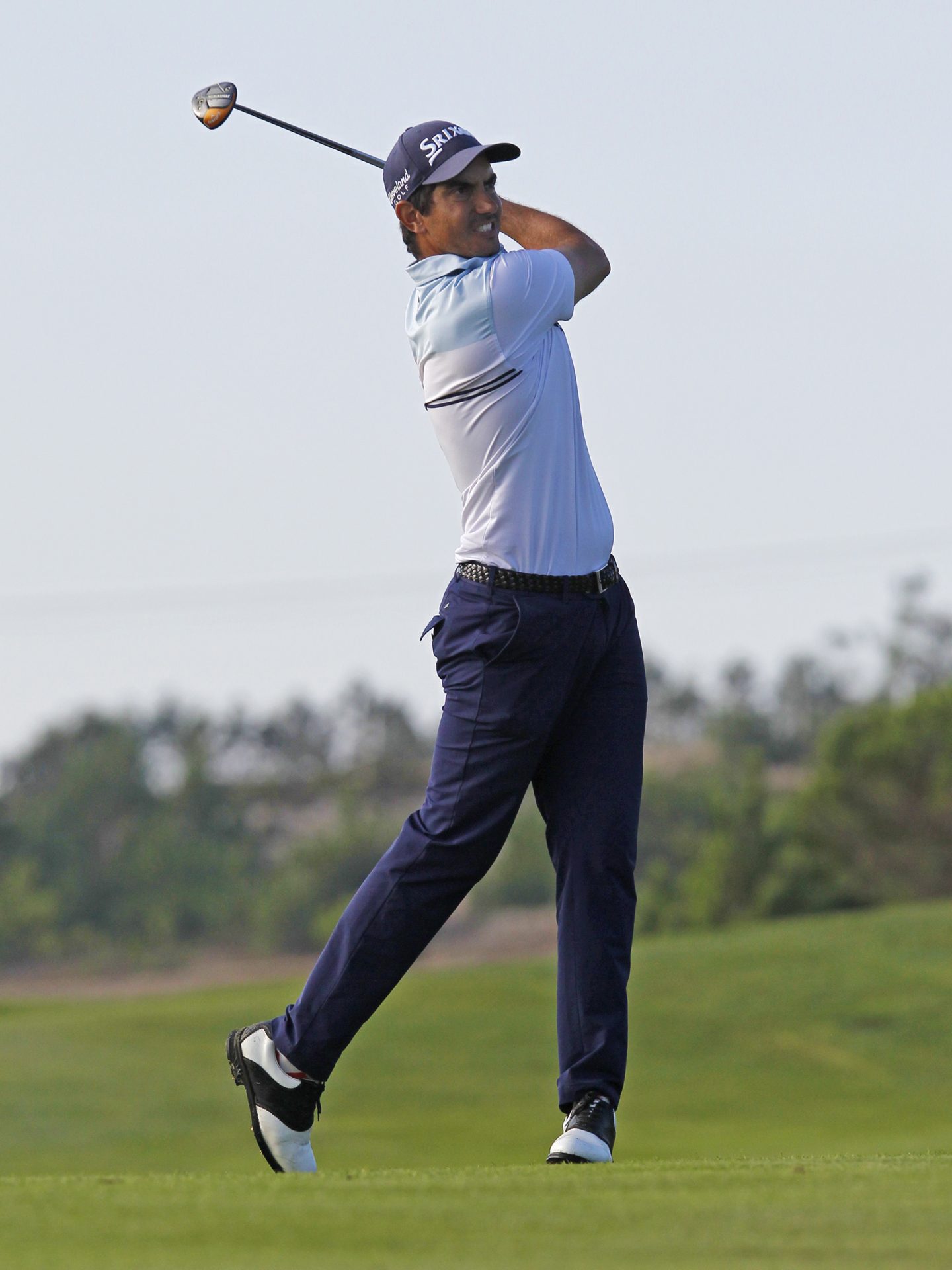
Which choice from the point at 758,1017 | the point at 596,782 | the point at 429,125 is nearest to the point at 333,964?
the point at 596,782

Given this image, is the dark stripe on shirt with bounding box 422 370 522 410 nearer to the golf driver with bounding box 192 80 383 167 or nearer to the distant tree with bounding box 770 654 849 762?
the golf driver with bounding box 192 80 383 167

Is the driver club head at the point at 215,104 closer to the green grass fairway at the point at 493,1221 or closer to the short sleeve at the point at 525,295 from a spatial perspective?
the short sleeve at the point at 525,295

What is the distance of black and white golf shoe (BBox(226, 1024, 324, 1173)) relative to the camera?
149 inches

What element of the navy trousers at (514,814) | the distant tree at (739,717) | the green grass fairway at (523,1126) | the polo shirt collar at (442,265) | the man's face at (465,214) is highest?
the man's face at (465,214)

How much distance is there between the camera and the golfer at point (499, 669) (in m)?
3.74

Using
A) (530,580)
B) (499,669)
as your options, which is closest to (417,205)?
(530,580)

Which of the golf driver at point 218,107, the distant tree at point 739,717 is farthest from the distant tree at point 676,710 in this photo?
the golf driver at point 218,107

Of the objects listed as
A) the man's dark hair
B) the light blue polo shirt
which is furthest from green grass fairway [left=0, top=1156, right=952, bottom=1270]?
the man's dark hair

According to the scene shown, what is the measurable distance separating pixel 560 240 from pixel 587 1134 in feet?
6.07

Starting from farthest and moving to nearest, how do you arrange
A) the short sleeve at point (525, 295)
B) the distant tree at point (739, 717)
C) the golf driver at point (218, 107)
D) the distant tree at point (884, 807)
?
the distant tree at point (739, 717)
the distant tree at point (884, 807)
the golf driver at point (218, 107)
the short sleeve at point (525, 295)

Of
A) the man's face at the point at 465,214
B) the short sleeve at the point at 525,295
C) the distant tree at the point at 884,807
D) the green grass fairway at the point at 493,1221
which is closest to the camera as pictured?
the green grass fairway at the point at 493,1221

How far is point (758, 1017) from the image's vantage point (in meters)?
17.9

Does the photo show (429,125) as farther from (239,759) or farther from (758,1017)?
(239,759)

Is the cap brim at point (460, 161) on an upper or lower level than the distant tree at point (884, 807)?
upper
